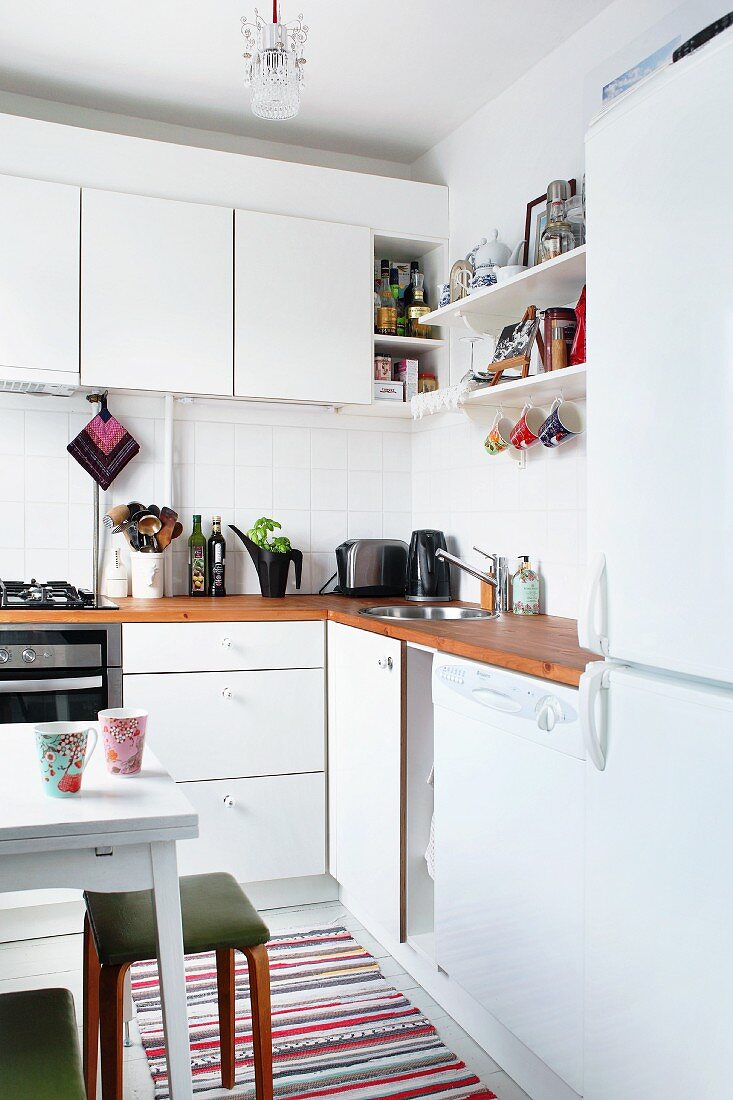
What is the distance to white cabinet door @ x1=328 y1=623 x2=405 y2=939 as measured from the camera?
2.39m

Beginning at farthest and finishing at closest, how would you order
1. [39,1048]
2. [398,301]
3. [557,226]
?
[398,301]
[557,226]
[39,1048]

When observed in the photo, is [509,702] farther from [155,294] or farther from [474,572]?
[155,294]

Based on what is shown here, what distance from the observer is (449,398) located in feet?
9.55

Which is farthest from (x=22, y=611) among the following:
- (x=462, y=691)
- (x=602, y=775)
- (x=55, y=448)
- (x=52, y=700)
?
(x=602, y=775)

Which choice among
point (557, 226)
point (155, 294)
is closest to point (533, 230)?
point (557, 226)

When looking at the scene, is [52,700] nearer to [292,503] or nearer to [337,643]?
[337,643]

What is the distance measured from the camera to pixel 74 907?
2.81 m

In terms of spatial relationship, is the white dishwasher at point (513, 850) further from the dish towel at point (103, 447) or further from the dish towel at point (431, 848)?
the dish towel at point (103, 447)

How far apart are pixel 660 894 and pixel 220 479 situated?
2.41 meters

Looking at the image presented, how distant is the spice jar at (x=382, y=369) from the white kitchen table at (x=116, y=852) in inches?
93.4

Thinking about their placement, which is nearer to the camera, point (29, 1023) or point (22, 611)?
point (29, 1023)

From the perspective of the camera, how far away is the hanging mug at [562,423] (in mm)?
2525

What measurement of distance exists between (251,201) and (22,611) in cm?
160

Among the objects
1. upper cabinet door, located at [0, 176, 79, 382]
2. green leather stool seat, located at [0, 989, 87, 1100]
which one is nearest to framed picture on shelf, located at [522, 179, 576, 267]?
upper cabinet door, located at [0, 176, 79, 382]
